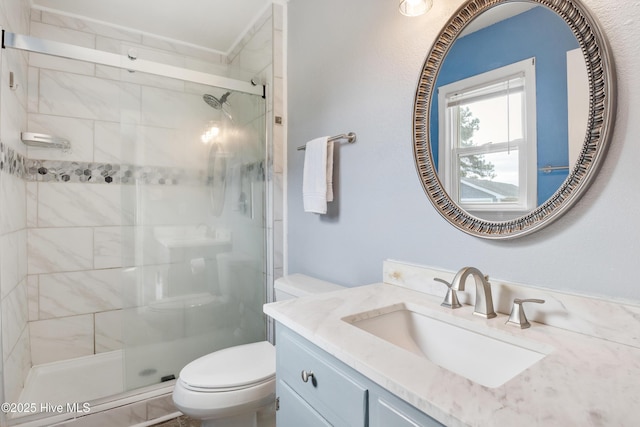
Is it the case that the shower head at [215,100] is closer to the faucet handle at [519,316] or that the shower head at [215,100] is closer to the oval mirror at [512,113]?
the oval mirror at [512,113]

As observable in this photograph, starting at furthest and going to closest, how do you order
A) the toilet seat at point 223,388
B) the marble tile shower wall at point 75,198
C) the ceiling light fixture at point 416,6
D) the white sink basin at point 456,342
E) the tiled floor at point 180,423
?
1. the marble tile shower wall at point 75,198
2. the tiled floor at point 180,423
3. the toilet seat at point 223,388
4. the ceiling light fixture at point 416,6
5. the white sink basin at point 456,342

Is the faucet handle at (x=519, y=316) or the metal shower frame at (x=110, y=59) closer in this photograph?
Answer: the faucet handle at (x=519, y=316)

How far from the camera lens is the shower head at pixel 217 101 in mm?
1926

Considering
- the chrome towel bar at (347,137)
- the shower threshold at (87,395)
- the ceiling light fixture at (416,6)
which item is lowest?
the shower threshold at (87,395)

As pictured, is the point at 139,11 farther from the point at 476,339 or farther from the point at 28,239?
the point at 476,339

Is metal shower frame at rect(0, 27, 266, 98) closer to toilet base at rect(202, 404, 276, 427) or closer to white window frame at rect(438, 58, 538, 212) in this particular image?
white window frame at rect(438, 58, 538, 212)

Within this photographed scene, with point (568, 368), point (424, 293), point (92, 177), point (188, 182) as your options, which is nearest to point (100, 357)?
point (92, 177)

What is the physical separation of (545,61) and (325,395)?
1048mm

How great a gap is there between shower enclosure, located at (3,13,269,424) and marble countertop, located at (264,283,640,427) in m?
1.22

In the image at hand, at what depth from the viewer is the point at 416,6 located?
3.76 ft

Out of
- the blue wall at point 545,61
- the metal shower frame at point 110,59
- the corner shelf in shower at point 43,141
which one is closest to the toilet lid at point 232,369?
the blue wall at point 545,61

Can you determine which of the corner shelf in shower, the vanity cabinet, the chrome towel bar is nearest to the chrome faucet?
the vanity cabinet

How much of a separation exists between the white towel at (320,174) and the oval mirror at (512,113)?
50 centimetres

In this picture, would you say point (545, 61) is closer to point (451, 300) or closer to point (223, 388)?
point (451, 300)
